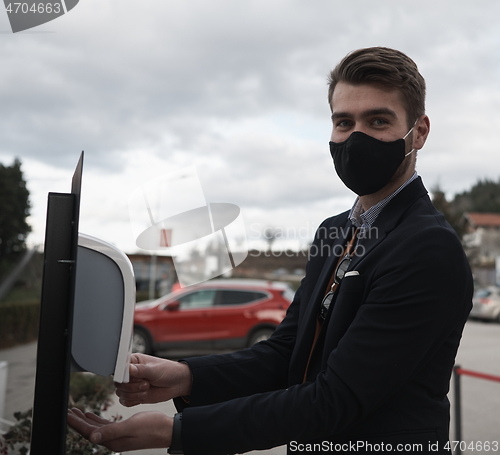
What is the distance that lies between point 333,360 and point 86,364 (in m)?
0.60

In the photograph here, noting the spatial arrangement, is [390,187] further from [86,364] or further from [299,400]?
[86,364]

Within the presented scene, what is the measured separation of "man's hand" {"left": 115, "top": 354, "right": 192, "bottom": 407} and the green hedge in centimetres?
1219

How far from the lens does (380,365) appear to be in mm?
1241

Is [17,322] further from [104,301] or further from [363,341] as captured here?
[363,341]

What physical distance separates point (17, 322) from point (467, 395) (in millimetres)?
10753

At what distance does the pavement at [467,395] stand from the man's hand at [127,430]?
0.72m

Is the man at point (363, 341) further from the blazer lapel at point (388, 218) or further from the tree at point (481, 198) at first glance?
the tree at point (481, 198)

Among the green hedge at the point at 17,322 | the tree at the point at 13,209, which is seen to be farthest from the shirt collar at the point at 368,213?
the green hedge at the point at 17,322

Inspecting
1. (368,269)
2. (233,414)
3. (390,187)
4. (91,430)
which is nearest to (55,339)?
(91,430)

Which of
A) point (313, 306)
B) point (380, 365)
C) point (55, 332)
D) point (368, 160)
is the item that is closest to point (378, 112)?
point (368, 160)

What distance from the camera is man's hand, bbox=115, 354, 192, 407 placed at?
1494mm

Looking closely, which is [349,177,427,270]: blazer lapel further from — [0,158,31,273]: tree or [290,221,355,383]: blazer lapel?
[0,158,31,273]: tree

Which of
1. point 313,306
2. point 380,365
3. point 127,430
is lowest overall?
point 127,430

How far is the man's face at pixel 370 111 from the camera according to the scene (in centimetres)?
150
